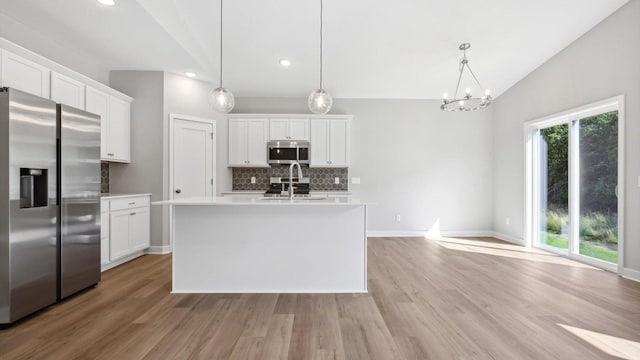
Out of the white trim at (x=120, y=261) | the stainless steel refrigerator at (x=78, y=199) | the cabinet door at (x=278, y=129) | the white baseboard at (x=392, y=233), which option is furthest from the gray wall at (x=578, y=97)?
the white trim at (x=120, y=261)

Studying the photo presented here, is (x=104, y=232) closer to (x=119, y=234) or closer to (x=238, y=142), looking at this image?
(x=119, y=234)

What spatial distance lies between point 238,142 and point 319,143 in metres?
1.48

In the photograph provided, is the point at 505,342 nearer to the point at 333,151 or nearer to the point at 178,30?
the point at 333,151

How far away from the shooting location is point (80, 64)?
3.83 m

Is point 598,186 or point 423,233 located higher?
point 598,186

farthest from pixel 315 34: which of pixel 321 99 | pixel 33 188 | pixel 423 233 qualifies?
pixel 423 233

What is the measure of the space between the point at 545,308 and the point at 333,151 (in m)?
3.74

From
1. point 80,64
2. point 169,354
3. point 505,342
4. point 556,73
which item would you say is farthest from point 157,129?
point 556,73

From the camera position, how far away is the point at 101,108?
12.1 ft

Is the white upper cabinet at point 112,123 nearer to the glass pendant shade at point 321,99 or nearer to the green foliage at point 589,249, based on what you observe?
the glass pendant shade at point 321,99

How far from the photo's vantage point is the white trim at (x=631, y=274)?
125 inches

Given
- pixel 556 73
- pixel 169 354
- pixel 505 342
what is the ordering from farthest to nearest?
1. pixel 556 73
2. pixel 505 342
3. pixel 169 354

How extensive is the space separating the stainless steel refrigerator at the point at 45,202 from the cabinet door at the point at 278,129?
9.13 ft

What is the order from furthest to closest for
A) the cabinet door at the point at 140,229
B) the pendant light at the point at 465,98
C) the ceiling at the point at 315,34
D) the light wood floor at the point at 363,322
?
the cabinet door at the point at 140,229, the pendant light at the point at 465,98, the ceiling at the point at 315,34, the light wood floor at the point at 363,322
